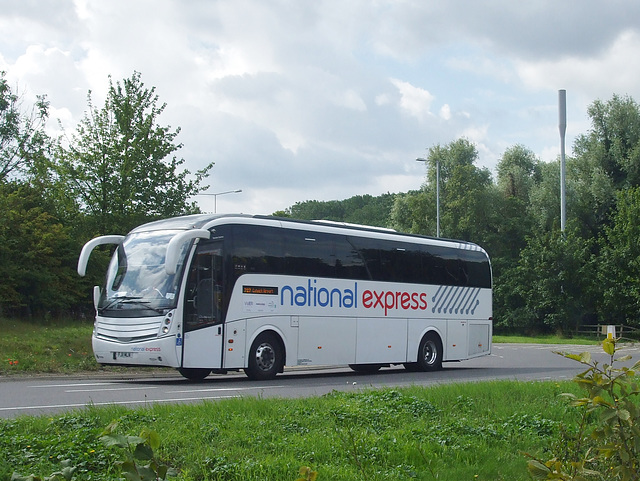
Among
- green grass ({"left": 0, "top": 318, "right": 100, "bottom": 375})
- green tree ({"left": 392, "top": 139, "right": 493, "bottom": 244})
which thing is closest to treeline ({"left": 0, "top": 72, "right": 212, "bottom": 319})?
green grass ({"left": 0, "top": 318, "right": 100, "bottom": 375})

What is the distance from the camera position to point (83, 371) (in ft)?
64.2

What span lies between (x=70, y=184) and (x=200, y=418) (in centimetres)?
2751

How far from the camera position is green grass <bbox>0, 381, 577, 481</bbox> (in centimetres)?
659

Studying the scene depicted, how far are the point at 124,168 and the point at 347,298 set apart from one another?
17.2 meters

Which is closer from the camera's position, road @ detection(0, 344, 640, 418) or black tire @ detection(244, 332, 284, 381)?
road @ detection(0, 344, 640, 418)

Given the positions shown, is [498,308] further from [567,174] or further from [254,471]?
[254,471]

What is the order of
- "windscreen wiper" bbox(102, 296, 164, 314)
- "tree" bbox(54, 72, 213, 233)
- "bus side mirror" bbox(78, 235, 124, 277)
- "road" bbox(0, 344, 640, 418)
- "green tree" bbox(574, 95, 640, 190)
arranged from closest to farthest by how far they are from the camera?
1. "road" bbox(0, 344, 640, 418)
2. "windscreen wiper" bbox(102, 296, 164, 314)
3. "bus side mirror" bbox(78, 235, 124, 277)
4. "tree" bbox(54, 72, 213, 233)
5. "green tree" bbox(574, 95, 640, 190)

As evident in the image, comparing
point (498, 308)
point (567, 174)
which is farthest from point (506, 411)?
point (567, 174)

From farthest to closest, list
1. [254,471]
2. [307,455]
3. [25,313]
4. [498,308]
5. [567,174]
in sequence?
1. [567,174]
2. [498,308]
3. [25,313]
4. [307,455]
5. [254,471]

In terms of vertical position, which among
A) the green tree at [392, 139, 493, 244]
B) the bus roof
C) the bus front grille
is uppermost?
the green tree at [392, 139, 493, 244]

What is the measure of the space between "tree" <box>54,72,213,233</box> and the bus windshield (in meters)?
15.8

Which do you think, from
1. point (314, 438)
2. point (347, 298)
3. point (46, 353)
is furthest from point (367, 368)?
point (314, 438)

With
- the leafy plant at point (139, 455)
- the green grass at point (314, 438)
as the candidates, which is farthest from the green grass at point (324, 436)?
the leafy plant at point (139, 455)

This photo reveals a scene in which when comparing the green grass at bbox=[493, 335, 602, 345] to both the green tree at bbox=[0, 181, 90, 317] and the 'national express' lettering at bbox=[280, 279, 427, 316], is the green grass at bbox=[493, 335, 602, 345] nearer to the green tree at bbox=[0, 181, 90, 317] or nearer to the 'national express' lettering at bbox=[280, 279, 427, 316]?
the green tree at bbox=[0, 181, 90, 317]
